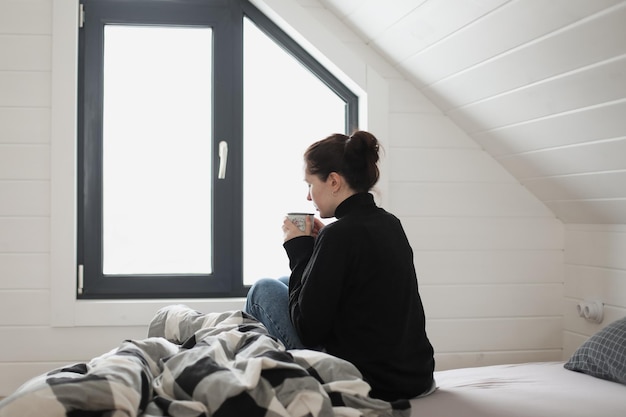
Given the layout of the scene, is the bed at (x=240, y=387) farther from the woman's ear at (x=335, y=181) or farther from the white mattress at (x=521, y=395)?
the woman's ear at (x=335, y=181)

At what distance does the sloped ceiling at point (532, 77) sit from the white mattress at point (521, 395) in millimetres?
728

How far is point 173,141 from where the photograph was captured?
9.90 ft

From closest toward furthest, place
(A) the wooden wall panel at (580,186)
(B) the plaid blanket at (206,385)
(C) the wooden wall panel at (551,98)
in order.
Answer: (B) the plaid blanket at (206,385)
(C) the wooden wall panel at (551,98)
(A) the wooden wall panel at (580,186)

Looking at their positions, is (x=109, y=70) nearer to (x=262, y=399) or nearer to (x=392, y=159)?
(x=392, y=159)

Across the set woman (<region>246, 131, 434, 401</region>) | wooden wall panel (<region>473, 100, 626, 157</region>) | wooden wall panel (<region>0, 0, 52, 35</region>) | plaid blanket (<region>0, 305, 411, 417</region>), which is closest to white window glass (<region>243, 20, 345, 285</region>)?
wooden wall panel (<region>473, 100, 626, 157</region>)

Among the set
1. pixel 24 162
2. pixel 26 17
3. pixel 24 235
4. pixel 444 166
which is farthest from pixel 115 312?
pixel 444 166

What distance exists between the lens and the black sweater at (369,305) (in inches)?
70.4

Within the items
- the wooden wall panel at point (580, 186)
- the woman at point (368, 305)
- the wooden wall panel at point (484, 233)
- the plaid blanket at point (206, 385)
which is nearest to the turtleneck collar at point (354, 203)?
the woman at point (368, 305)

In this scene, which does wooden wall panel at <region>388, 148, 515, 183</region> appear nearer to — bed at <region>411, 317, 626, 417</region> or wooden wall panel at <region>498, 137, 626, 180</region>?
wooden wall panel at <region>498, 137, 626, 180</region>

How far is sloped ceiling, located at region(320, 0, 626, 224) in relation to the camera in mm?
2005

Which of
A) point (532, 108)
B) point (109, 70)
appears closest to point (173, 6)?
point (109, 70)

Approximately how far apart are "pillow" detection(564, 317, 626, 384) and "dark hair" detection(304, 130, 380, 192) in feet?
3.02

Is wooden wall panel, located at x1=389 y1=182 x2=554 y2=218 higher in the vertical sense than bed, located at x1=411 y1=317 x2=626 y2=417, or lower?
higher

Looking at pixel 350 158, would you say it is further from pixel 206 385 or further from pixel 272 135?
pixel 272 135
